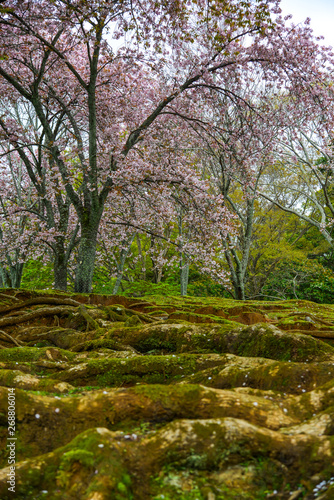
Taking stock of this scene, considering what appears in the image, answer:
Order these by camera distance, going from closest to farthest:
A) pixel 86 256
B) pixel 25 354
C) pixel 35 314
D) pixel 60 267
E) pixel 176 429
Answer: pixel 176 429, pixel 25 354, pixel 35 314, pixel 86 256, pixel 60 267

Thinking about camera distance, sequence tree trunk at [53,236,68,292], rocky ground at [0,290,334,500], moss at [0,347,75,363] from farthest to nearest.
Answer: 1. tree trunk at [53,236,68,292]
2. moss at [0,347,75,363]
3. rocky ground at [0,290,334,500]

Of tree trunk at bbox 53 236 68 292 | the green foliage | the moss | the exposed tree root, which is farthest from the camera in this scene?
the green foliage

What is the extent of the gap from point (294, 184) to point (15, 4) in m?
19.1

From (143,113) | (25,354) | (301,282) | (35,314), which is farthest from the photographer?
(301,282)

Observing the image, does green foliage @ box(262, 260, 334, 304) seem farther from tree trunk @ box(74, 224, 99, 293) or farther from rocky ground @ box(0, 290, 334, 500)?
rocky ground @ box(0, 290, 334, 500)

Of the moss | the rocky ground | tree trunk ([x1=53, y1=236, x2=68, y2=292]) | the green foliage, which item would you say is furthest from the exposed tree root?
the green foliage

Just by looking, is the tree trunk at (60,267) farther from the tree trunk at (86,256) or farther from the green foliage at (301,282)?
the green foliage at (301,282)

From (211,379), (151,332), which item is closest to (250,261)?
(151,332)

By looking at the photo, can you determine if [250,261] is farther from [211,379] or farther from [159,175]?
[211,379]

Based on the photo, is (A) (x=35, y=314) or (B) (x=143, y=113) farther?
(B) (x=143, y=113)

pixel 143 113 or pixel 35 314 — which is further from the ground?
pixel 143 113

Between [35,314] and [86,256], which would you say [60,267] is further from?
[35,314]

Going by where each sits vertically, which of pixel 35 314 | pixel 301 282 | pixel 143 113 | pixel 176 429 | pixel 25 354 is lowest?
pixel 25 354

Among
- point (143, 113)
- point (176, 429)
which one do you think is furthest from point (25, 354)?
point (143, 113)
